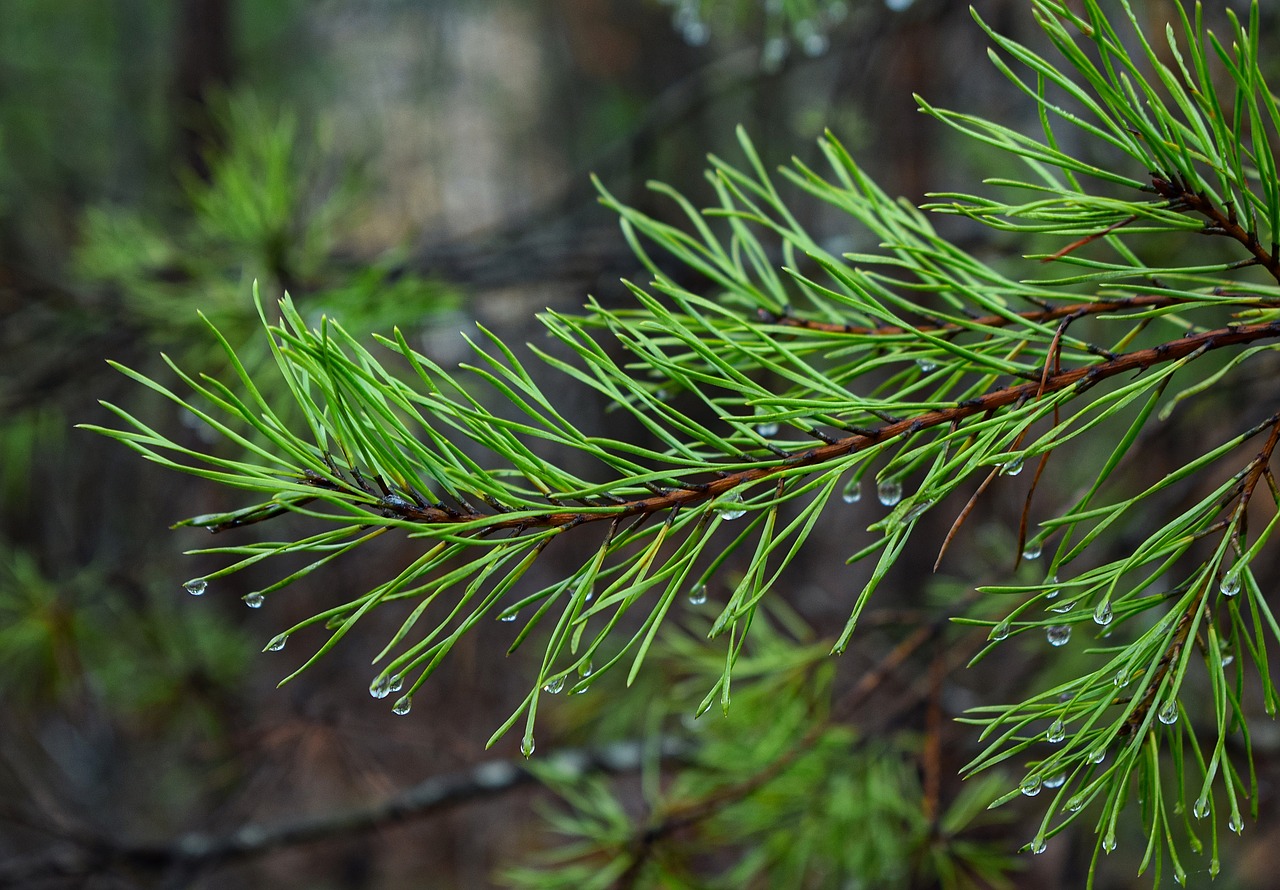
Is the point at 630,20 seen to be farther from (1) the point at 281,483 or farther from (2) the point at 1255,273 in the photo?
(1) the point at 281,483

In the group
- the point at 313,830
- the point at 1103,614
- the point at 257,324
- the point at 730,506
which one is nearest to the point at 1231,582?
the point at 1103,614

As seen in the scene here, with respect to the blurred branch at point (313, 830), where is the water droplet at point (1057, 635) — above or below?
above

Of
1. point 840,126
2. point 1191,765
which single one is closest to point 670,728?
point 1191,765

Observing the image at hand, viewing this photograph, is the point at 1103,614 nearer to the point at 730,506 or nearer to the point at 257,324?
the point at 730,506

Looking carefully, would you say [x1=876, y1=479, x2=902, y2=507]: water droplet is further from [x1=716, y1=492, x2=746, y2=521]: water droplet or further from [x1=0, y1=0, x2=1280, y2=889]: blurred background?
[x1=0, y1=0, x2=1280, y2=889]: blurred background

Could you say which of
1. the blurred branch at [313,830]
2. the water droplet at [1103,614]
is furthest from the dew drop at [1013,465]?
the blurred branch at [313,830]

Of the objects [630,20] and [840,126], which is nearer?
[840,126]

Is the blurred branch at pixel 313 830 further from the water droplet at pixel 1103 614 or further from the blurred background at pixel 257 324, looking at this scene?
the water droplet at pixel 1103 614
